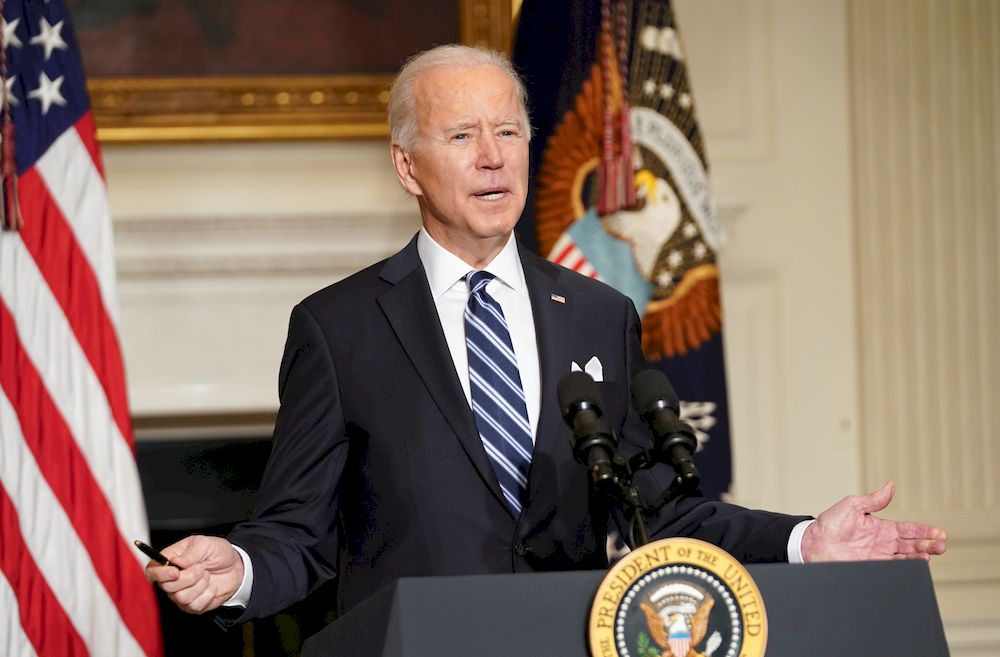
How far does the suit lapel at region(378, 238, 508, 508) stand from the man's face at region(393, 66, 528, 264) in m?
0.12

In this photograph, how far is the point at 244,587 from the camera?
1.85 metres

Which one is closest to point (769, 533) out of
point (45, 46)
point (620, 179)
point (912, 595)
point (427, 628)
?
point (912, 595)

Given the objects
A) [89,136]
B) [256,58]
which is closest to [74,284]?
[89,136]

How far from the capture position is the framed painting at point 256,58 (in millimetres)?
4098

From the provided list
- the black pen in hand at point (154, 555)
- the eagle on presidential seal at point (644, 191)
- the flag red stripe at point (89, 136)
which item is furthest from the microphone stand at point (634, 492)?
the flag red stripe at point (89, 136)

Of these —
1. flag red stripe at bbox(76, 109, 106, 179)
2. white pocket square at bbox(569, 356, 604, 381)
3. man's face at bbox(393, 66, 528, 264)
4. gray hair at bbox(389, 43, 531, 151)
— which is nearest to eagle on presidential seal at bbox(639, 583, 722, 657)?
white pocket square at bbox(569, 356, 604, 381)

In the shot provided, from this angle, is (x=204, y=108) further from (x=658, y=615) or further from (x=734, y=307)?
(x=658, y=615)

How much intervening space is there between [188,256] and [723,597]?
2928 millimetres

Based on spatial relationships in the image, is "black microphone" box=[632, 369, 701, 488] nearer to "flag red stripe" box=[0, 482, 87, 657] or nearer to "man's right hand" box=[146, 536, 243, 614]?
"man's right hand" box=[146, 536, 243, 614]

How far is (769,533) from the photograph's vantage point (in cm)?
189

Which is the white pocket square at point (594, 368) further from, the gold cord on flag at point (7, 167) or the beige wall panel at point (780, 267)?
the beige wall panel at point (780, 267)

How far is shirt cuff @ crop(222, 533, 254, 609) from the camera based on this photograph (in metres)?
1.84

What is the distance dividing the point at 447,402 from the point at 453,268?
26cm

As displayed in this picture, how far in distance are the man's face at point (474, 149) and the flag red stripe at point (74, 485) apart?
151 cm
